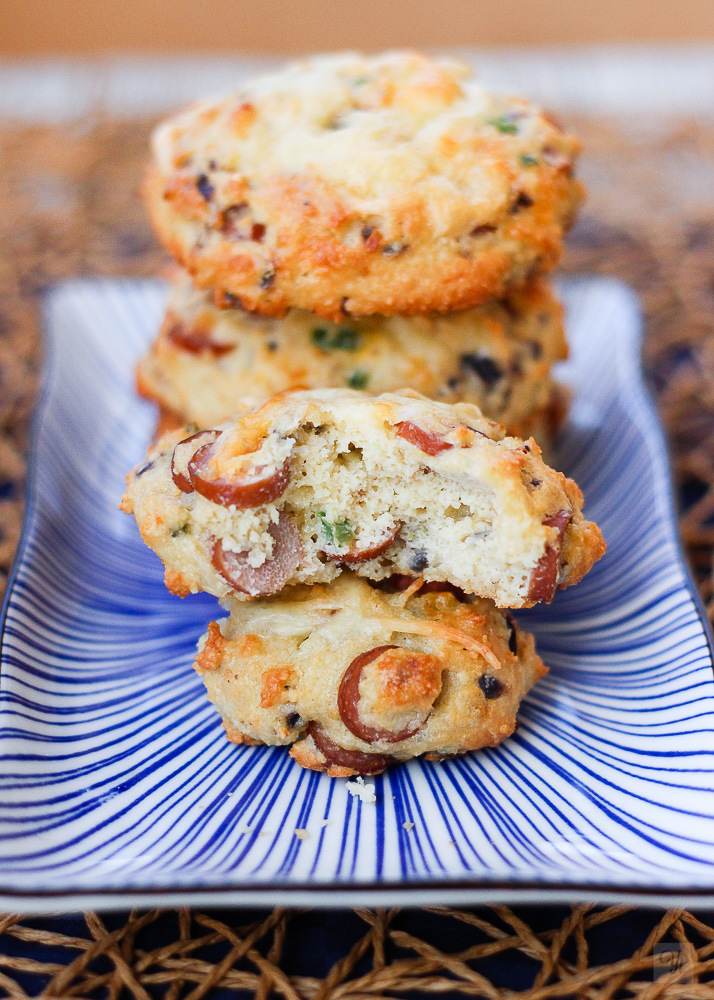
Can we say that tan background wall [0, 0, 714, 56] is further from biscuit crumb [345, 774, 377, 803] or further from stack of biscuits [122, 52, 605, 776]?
biscuit crumb [345, 774, 377, 803]

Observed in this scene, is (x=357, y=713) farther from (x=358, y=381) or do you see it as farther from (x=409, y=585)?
(x=358, y=381)

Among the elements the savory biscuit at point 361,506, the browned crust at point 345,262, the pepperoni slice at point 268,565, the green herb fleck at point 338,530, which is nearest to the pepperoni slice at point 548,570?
the savory biscuit at point 361,506

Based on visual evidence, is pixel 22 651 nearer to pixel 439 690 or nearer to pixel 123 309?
pixel 439 690

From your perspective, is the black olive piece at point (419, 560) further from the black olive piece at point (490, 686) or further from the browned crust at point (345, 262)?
the browned crust at point (345, 262)

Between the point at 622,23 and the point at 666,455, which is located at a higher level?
the point at 622,23

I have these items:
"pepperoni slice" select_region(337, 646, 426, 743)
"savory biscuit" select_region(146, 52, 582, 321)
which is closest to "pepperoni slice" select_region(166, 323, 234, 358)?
Result: "savory biscuit" select_region(146, 52, 582, 321)

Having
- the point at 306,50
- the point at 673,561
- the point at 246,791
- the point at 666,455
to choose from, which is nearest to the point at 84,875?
the point at 246,791
